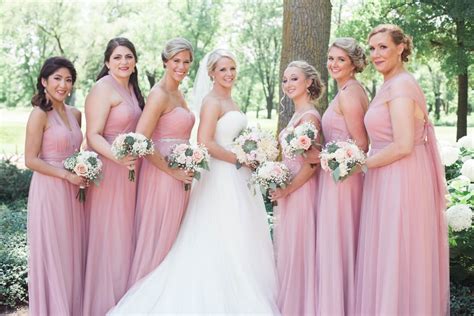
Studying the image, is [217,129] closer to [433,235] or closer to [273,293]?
[273,293]

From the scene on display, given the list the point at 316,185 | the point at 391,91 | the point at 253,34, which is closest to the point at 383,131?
the point at 391,91

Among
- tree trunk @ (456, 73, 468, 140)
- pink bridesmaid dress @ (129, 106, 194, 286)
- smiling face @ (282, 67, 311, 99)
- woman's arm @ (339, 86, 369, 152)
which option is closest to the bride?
pink bridesmaid dress @ (129, 106, 194, 286)

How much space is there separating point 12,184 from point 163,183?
304 inches

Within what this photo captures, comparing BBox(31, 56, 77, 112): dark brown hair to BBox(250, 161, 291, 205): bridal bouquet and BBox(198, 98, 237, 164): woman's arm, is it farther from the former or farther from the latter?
BBox(250, 161, 291, 205): bridal bouquet

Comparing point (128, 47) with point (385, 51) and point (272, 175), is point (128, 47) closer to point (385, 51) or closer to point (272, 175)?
point (272, 175)

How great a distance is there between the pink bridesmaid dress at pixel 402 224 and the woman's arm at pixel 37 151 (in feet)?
9.29

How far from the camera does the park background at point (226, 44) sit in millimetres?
7992

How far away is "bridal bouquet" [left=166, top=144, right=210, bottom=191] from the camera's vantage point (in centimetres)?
529

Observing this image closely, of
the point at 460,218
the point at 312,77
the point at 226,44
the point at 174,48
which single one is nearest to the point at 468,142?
the point at 460,218

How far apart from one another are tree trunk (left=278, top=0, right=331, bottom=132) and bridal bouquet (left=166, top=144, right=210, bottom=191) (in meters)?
2.91

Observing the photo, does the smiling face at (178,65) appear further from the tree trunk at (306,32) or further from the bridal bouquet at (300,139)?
the tree trunk at (306,32)

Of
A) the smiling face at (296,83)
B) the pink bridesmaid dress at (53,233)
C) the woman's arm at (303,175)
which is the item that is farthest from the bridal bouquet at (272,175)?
the pink bridesmaid dress at (53,233)

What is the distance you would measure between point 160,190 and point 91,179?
78cm

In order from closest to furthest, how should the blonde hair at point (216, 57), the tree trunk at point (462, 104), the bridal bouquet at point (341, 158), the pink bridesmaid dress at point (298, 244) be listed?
1. the bridal bouquet at point (341, 158)
2. the pink bridesmaid dress at point (298, 244)
3. the blonde hair at point (216, 57)
4. the tree trunk at point (462, 104)
